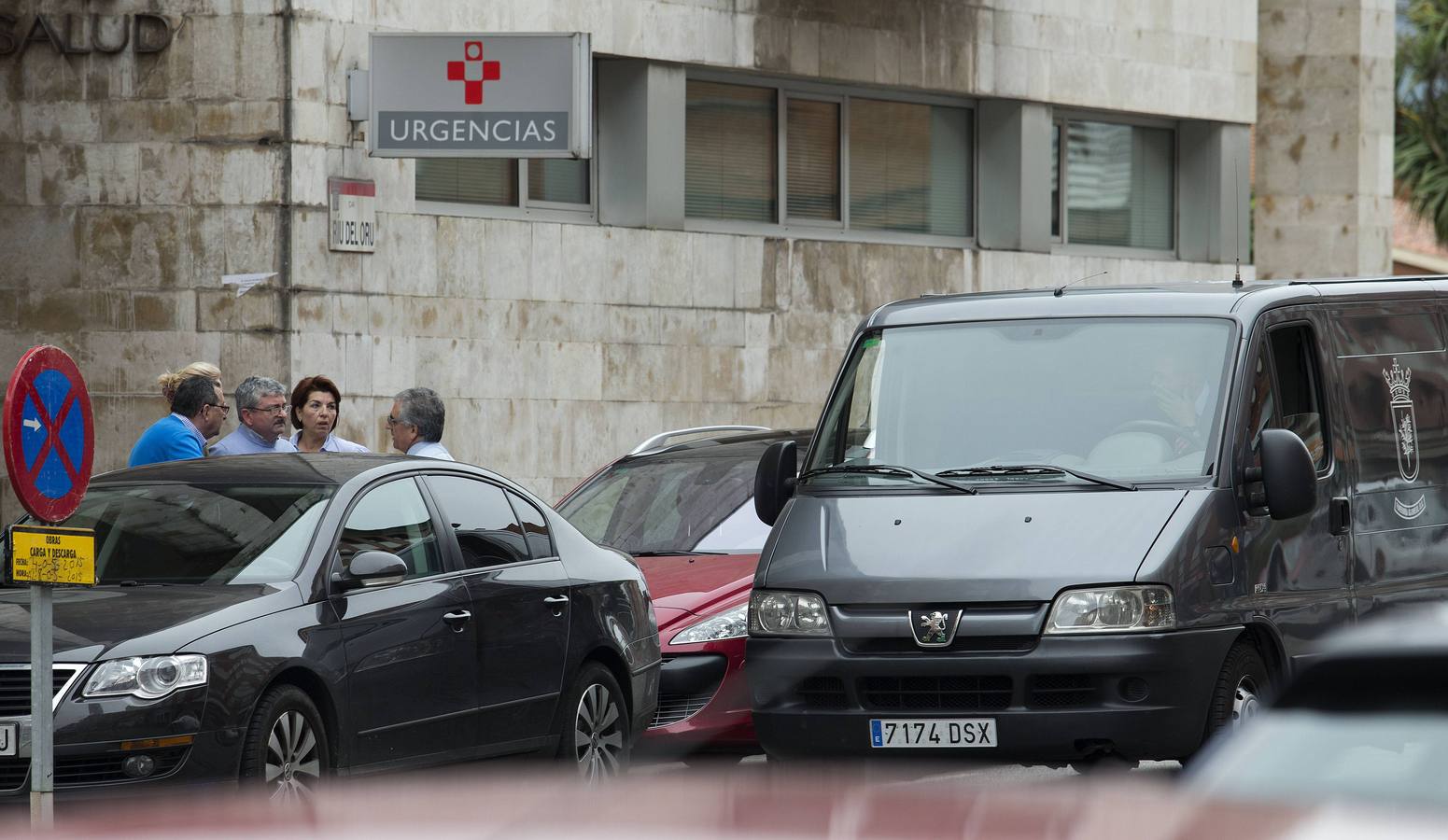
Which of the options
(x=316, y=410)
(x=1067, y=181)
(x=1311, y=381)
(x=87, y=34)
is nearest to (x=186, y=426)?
(x=316, y=410)

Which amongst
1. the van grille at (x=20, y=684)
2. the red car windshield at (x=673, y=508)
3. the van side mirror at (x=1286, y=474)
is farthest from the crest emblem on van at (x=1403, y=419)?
the van grille at (x=20, y=684)

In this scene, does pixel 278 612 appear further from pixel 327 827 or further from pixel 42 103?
pixel 42 103

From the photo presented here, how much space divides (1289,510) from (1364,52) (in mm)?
18489

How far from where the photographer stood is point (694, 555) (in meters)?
10.7

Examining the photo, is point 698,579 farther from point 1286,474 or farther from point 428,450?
point 1286,474

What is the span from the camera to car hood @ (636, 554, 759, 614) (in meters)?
→ 10.0

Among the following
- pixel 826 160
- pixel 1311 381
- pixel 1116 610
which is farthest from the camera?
pixel 826 160

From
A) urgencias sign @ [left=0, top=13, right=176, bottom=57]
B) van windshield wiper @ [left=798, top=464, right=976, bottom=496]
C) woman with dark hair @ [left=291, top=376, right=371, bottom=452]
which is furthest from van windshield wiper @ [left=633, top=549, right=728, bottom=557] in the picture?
urgencias sign @ [left=0, top=13, right=176, bottom=57]

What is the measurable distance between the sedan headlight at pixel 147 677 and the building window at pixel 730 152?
1133cm

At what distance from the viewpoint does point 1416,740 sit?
2820 mm

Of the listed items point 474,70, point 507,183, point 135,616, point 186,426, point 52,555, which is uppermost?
point 474,70

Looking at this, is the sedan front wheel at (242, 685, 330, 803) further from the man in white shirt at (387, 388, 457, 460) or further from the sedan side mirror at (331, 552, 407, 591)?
the man in white shirt at (387, 388, 457, 460)

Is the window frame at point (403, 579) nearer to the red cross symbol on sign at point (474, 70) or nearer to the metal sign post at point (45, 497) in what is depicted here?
the metal sign post at point (45, 497)

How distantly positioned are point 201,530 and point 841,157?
12079 mm
